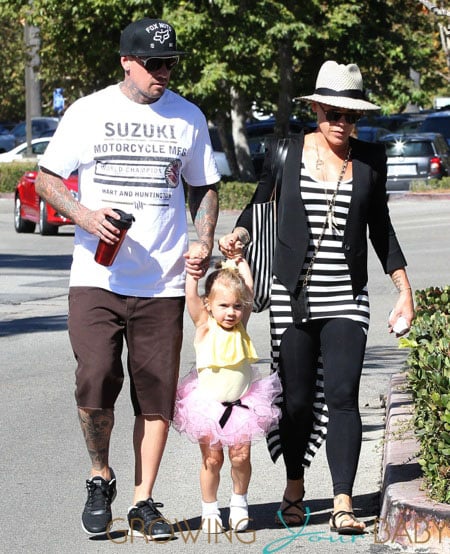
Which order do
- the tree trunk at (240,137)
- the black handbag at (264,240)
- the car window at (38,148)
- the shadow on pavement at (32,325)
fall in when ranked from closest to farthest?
the black handbag at (264,240) → the shadow on pavement at (32,325) → the tree trunk at (240,137) → the car window at (38,148)

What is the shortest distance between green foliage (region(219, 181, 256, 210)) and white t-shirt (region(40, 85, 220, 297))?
74.5 feet

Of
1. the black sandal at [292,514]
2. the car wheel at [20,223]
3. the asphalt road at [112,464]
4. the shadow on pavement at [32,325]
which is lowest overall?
the car wheel at [20,223]

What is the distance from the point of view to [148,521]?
5.64 metres

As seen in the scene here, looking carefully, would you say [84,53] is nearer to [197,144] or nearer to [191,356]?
[191,356]

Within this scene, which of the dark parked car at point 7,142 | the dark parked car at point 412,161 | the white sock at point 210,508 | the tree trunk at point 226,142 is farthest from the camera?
the dark parked car at point 7,142

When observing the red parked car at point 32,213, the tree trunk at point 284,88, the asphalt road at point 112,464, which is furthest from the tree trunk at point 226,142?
the asphalt road at point 112,464

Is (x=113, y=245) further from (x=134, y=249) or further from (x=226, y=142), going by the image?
(x=226, y=142)

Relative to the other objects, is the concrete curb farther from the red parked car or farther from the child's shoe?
the red parked car

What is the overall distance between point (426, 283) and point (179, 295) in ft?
33.0

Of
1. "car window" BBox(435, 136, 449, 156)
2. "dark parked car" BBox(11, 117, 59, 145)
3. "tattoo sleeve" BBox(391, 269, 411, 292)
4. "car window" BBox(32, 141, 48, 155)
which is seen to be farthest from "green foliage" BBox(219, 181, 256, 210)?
"tattoo sleeve" BBox(391, 269, 411, 292)

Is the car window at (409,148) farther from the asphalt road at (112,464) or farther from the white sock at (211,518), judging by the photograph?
the white sock at (211,518)

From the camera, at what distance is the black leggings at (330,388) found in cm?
575

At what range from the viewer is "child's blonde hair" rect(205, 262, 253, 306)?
570 centimetres

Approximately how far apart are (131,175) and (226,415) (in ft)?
3.42
